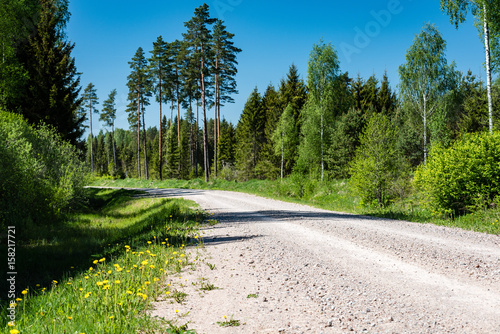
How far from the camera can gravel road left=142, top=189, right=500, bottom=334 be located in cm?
336

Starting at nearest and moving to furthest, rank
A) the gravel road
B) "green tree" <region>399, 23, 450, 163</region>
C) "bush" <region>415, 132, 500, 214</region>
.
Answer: the gravel road, "bush" <region>415, 132, 500, 214</region>, "green tree" <region>399, 23, 450, 163</region>

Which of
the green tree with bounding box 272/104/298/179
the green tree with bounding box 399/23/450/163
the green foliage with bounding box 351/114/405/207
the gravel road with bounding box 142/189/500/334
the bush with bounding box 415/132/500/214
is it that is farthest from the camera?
the green tree with bounding box 272/104/298/179

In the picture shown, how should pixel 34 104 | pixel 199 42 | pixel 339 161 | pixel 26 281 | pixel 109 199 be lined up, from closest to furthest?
pixel 26 281 < pixel 34 104 < pixel 109 199 < pixel 339 161 < pixel 199 42

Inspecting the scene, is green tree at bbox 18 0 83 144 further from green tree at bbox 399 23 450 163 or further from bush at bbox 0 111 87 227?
green tree at bbox 399 23 450 163

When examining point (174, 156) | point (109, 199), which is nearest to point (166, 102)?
point (174, 156)

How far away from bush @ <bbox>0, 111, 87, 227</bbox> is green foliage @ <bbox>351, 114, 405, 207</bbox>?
15.1 meters

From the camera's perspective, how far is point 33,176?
44.2 feet

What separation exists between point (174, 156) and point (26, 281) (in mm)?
55341

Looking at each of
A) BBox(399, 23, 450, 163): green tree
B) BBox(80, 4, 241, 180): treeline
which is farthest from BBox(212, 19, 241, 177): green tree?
BBox(399, 23, 450, 163): green tree

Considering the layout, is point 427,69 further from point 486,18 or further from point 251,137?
point 251,137

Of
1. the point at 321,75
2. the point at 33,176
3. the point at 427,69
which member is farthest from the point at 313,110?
the point at 33,176

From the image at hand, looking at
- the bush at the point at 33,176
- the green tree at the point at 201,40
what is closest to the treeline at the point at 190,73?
the green tree at the point at 201,40

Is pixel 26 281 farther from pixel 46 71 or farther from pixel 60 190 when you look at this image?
pixel 46 71

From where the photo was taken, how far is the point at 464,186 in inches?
425
